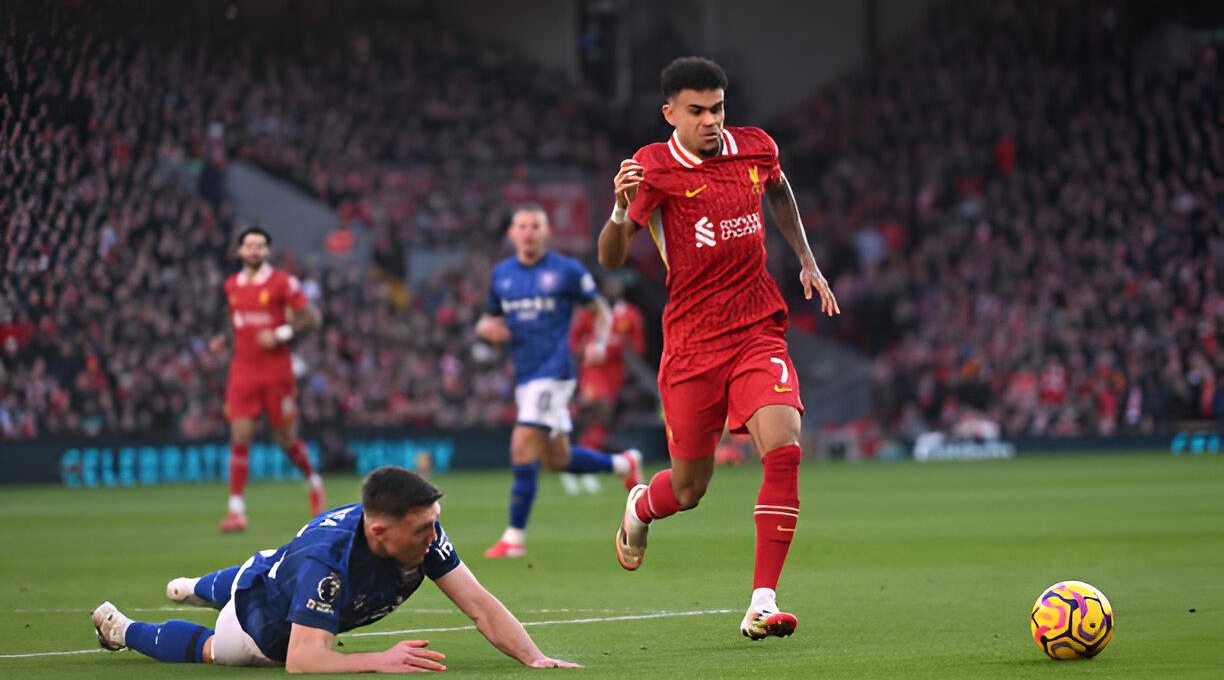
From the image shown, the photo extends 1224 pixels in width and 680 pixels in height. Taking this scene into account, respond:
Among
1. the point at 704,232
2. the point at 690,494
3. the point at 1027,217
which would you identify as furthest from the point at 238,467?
the point at 1027,217

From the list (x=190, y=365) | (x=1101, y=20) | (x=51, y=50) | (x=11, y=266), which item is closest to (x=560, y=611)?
(x=51, y=50)

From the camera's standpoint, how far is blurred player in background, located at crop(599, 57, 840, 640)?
8.25m

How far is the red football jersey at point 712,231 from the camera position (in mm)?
8492

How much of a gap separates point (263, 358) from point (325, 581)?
35.7 feet

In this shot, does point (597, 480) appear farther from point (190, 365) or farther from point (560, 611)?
point (560, 611)

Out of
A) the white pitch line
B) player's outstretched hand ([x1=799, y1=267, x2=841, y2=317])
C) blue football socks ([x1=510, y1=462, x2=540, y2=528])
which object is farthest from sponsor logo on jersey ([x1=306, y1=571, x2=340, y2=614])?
blue football socks ([x1=510, y1=462, x2=540, y2=528])

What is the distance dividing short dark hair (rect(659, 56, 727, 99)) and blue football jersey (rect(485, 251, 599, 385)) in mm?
5560

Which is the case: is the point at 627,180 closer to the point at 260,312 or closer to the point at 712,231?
the point at 712,231

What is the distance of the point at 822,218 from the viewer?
39.0m

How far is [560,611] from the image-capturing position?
9.66 m

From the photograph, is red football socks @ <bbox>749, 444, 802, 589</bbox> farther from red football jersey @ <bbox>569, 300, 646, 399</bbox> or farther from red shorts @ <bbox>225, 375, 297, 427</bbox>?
red football jersey @ <bbox>569, 300, 646, 399</bbox>

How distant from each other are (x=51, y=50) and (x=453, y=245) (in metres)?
24.9

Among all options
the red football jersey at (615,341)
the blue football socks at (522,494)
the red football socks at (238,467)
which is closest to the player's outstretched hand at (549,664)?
the blue football socks at (522,494)

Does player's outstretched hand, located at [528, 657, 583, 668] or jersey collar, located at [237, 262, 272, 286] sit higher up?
jersey collar, located at [237, 262, 272, 286]
